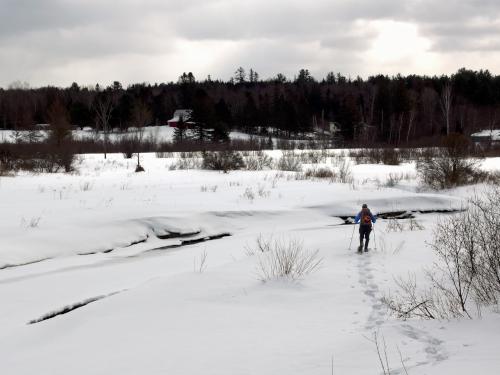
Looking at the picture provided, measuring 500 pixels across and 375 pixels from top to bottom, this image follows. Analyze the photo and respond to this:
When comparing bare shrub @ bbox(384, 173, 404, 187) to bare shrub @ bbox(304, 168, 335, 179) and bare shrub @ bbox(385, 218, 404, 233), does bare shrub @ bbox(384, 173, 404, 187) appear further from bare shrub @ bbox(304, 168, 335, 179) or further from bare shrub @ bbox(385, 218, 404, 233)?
bare shrub @ bbox(385, 218, 404, 233)

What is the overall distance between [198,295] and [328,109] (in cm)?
8363

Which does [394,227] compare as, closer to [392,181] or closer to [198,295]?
[198,295]

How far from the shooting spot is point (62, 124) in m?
31.8

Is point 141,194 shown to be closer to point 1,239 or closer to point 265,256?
point 1,239

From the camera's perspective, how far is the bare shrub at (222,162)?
22.5 meters

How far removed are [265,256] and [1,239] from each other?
506cm

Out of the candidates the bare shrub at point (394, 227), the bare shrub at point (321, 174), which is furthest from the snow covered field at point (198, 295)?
the bare shrub at point (321, 174)

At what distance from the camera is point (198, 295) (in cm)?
574

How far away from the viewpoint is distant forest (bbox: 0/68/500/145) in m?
60.3

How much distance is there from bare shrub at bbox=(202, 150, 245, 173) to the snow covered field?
9507 mm

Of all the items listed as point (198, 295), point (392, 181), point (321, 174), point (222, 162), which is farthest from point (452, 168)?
point (198, 295)

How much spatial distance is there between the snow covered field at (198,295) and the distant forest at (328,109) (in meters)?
43.3

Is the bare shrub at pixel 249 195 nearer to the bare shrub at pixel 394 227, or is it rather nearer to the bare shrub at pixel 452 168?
the bare shrub at pixel 394 227

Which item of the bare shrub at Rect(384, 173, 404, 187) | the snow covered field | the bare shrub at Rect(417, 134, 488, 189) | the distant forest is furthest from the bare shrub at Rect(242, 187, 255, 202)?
the distant forest
